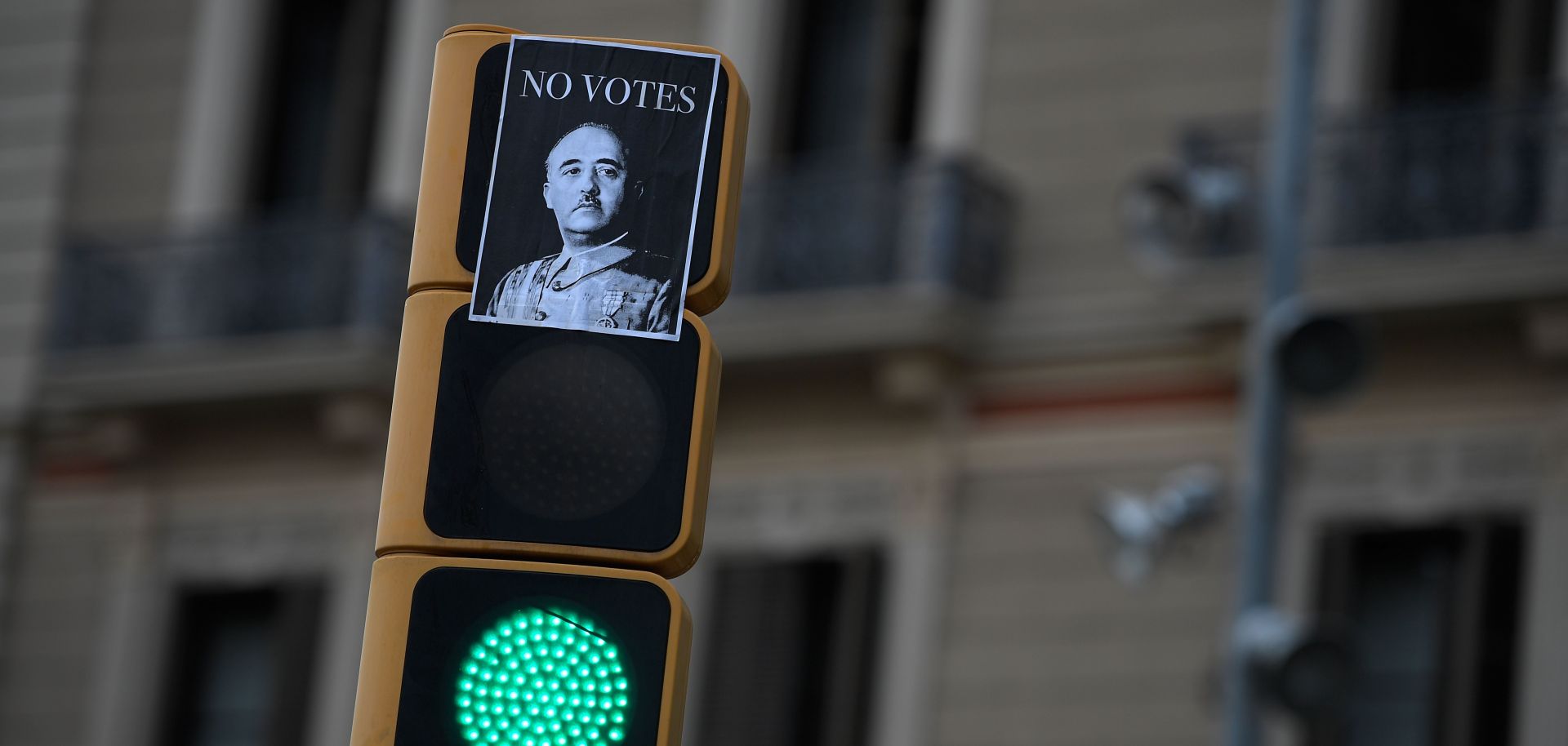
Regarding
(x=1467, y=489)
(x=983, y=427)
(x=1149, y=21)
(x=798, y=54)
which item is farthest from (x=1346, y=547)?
(x=798, y=54)

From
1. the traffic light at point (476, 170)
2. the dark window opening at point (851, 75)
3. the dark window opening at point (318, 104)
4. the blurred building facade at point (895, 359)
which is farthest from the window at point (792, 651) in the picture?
the traffic light at point (476, 170)

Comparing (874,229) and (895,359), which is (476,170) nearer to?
(895,359)

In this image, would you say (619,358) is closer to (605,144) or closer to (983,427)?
(605,144)

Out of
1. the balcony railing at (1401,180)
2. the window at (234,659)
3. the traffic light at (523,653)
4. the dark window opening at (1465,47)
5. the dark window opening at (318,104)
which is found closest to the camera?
the traffic light at (523,653)

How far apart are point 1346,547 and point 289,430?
6.96 metres

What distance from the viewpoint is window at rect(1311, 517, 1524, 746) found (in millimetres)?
13953

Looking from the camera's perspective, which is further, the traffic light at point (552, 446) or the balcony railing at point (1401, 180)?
the balcony railing at point (1401, 180)

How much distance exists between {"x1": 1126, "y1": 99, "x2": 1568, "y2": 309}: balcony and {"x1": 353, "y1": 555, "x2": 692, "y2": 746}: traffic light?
1057 centimetres

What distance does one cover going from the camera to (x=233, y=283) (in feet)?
57.8

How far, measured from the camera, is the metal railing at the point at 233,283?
1709 centimetres

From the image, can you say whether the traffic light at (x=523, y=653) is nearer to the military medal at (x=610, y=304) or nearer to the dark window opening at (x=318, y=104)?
the military medal at (x=610, y=304)

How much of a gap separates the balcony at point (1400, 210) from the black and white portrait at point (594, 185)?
33.8 feet

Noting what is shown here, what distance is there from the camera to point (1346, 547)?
48.0 ft

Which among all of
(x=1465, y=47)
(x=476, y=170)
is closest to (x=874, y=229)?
(x=1465, y=47)
